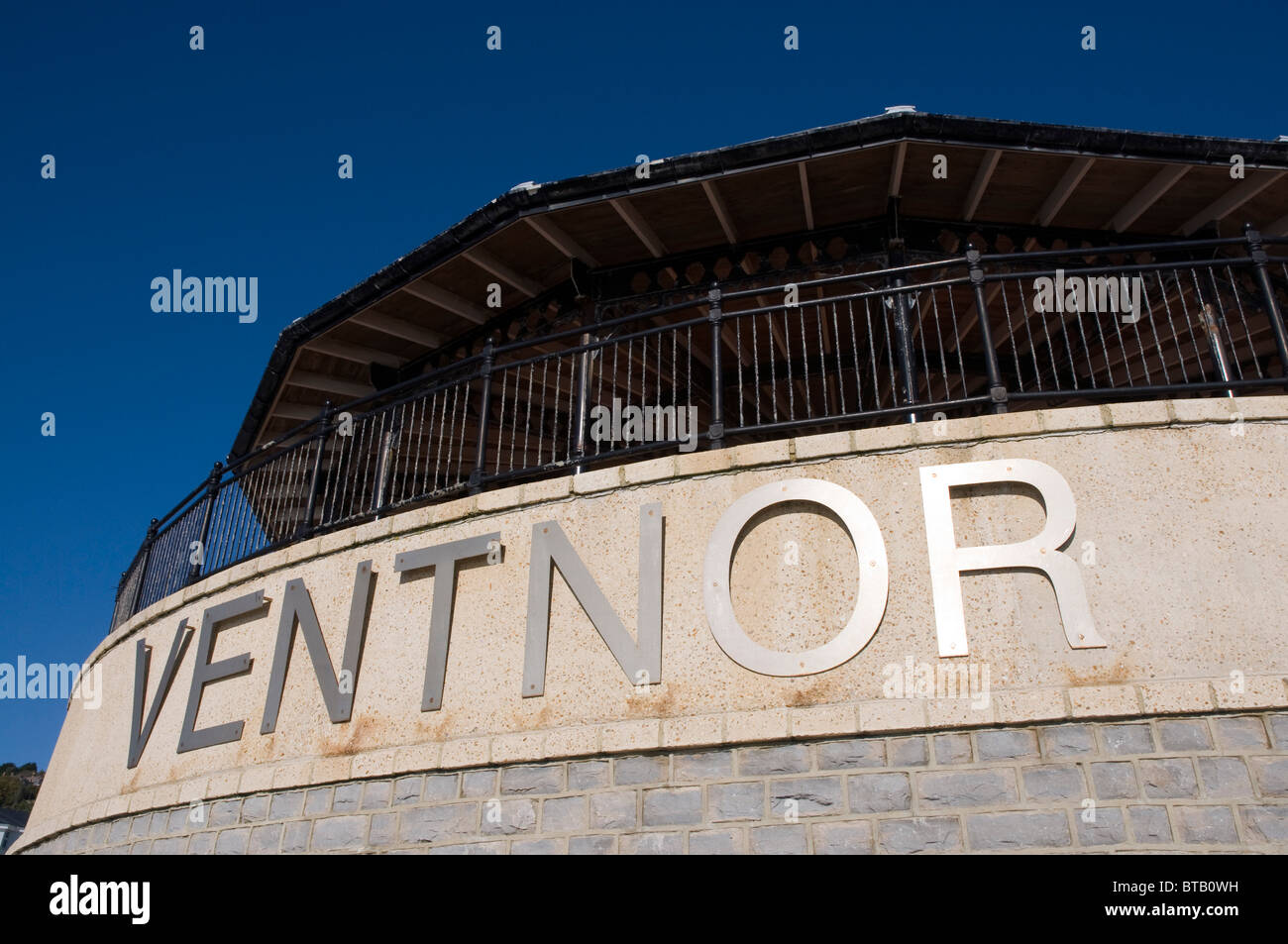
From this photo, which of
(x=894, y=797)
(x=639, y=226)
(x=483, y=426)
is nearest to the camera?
(x=894, y=797)

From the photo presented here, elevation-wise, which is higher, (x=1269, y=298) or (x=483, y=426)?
(x=1269, y=298)

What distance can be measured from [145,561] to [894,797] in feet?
31.4

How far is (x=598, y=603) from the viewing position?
241 inches

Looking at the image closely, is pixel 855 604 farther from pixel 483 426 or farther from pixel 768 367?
pixel 768 367

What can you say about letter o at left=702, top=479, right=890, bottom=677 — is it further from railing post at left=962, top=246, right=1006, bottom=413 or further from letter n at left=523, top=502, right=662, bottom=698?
railing post at left=962, top=246, right=1006, bottom=413

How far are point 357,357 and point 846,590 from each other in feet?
26.3

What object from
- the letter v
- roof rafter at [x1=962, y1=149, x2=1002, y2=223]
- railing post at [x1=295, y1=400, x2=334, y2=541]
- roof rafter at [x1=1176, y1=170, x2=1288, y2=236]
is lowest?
the letter v

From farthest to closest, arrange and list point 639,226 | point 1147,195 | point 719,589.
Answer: point 639,226 → point 1147,195 → point 719,589

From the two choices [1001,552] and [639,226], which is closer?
[1001,552]

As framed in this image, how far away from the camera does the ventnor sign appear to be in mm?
5398

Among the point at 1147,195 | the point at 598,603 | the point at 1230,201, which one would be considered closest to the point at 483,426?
the point at 598,603

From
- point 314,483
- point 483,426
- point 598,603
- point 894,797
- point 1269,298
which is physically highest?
point 1269,298

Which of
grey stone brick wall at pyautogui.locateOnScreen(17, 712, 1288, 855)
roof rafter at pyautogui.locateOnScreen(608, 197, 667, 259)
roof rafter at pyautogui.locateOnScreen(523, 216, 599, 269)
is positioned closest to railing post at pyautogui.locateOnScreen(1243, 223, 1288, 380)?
grey stone brick wall at pyautogui.locateOnScreen(17, 712, 1288, 855)
